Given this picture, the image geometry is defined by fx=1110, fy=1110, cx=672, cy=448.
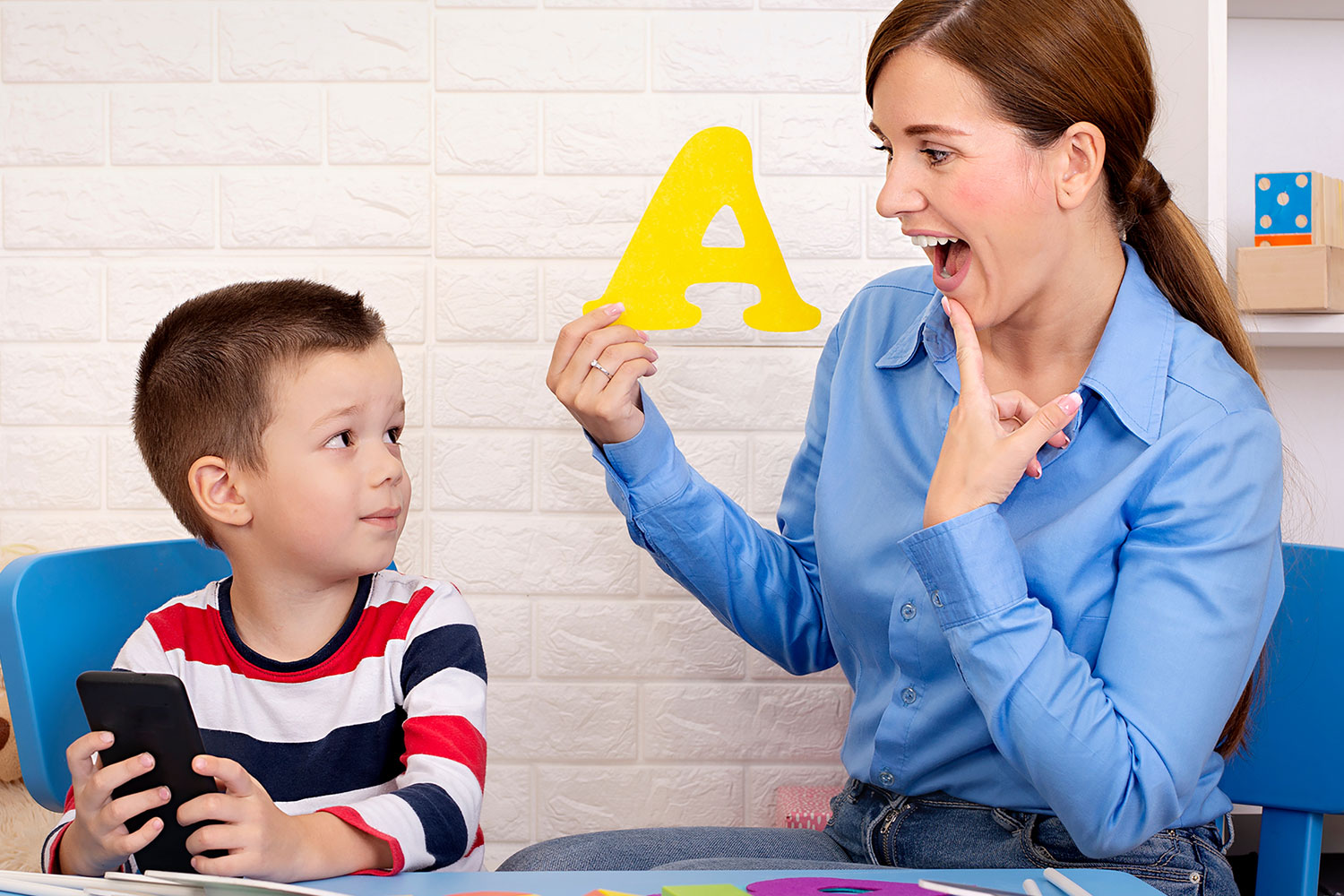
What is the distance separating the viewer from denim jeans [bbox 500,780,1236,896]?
106 cm

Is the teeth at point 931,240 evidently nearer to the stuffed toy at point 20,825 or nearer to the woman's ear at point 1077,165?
the woman's ear at point 1077,165

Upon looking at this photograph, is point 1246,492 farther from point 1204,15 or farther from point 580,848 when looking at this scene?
point 1204,15

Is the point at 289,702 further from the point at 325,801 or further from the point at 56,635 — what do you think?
the point at 56,635

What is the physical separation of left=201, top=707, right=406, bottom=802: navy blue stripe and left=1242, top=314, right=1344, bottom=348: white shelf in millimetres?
1376

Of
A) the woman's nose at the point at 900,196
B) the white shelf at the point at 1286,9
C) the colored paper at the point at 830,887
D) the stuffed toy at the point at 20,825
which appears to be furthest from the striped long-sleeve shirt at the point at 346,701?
the white shelf at the point at 1286,9

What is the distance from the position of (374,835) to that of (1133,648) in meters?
0.67

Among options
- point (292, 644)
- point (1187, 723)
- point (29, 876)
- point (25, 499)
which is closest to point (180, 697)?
point (29, 876)

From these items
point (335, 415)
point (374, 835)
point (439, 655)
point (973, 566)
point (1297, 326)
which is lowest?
point (374, 835)

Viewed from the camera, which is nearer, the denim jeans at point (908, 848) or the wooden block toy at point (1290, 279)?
the denim jeans at point (908, 848)

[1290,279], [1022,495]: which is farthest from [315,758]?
[1290,279]

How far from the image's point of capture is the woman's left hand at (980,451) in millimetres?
972

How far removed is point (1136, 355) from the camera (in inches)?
43.8

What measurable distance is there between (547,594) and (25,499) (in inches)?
34.8

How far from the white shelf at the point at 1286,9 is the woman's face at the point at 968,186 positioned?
1077 mm
